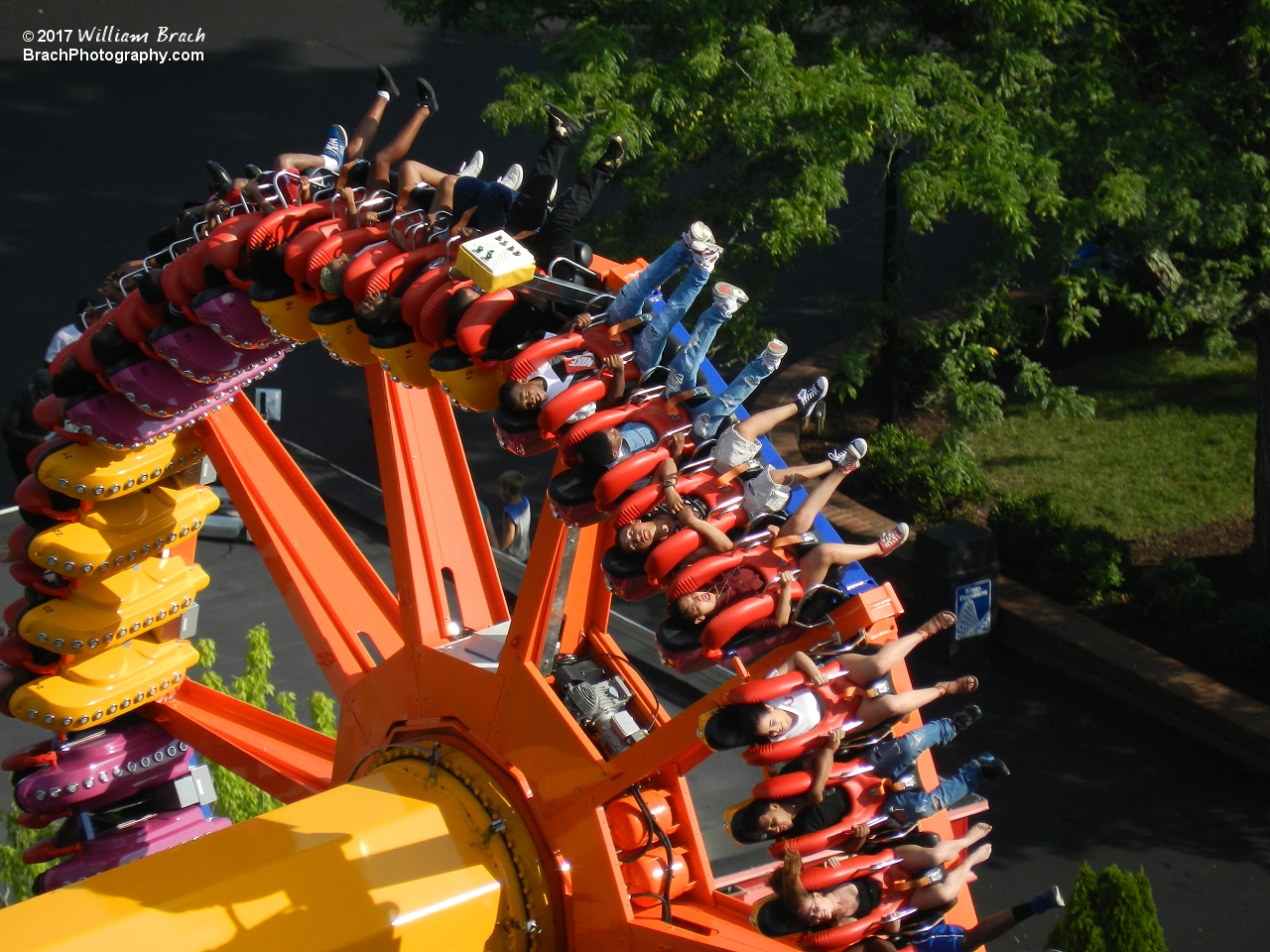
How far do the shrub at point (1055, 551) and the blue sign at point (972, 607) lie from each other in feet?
3.08

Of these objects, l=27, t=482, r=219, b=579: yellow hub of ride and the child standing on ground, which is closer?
l=27, t=482, r=219, b=579: yellow hub of ride

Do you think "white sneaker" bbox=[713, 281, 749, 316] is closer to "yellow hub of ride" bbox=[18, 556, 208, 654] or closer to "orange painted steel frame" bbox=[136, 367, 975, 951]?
"orange painted steel frame" bbox=[136, 367, 975, 951]

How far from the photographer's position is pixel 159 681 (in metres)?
7.21

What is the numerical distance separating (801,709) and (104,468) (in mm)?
3908

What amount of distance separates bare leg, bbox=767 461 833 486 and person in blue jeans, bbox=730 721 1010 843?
0.86 meters

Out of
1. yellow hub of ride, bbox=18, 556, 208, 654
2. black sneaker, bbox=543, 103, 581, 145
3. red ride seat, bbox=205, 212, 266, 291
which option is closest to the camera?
black sneaker, bbox=543, 103, 581, 145

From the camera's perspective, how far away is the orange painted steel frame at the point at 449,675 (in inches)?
197

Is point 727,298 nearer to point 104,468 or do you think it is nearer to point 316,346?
point 104,468

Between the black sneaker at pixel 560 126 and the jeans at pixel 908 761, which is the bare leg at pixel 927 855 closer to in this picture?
the jeans at pixel 908 761

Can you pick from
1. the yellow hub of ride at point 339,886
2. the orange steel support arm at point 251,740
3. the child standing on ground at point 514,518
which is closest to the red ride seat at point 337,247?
the yellow hub of ride at point 339,886

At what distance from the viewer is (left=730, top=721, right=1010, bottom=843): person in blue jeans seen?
13.9 ft

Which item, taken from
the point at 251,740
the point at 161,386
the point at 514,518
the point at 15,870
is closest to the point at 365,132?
the point at 161,386

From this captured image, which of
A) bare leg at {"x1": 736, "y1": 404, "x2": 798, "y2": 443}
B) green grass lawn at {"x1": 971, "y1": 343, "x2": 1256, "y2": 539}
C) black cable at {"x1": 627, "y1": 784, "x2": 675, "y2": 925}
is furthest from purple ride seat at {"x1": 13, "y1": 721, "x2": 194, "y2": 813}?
green grass lawn at {"x1": 971, "y1": 343, "x2": 1256, "y2": 539}

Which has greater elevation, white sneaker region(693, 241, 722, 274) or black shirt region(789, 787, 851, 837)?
white sneaker region(693, 241, 722, 274)
